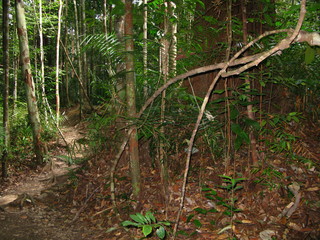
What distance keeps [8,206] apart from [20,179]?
199 cm

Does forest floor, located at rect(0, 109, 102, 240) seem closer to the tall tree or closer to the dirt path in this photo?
the dirt path

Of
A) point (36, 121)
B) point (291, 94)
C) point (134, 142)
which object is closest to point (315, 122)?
point (291, 94)

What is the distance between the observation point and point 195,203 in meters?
3.07

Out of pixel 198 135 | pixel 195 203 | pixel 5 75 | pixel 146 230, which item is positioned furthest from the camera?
pixel 5 75

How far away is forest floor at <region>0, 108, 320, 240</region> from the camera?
2676 millimetres

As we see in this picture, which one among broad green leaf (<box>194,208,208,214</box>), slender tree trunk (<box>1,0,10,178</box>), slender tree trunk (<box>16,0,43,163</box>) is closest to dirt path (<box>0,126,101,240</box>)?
slender tree trunk (<box>1,0,10,178</box>)

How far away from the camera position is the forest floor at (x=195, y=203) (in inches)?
105

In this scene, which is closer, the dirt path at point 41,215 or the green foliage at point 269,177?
the green foliage at point 269,177

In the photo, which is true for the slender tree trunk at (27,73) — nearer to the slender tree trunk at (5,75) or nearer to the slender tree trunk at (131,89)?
the slender tree trunk at (5,75)

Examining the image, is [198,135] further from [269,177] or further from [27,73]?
[27,73]

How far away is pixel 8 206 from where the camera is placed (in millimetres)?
4301

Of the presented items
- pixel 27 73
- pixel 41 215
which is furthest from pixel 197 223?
pixel 27 73

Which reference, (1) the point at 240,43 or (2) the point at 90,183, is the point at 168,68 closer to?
(1) the point at 240,43

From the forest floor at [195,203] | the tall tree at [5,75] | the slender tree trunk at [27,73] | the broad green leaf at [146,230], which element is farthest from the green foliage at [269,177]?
the tall tree at [5,75]
